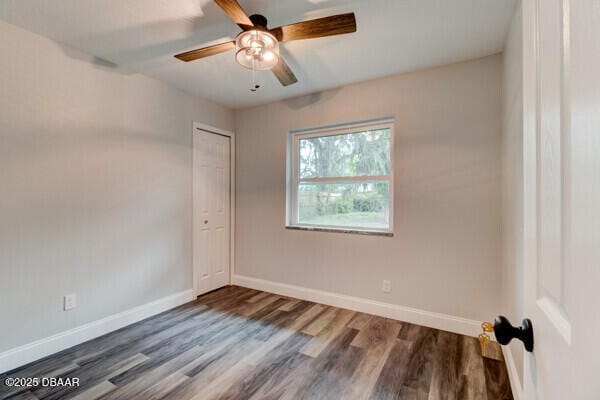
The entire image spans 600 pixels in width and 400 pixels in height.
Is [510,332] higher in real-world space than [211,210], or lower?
lower

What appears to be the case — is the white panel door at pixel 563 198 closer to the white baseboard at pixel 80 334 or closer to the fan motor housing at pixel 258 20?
the fan motor housing at pixel 258 20

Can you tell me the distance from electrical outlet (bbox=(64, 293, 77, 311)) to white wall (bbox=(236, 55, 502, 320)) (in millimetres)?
2083

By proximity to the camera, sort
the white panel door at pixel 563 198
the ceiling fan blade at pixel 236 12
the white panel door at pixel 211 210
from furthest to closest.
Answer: the white panel door at pixel 211 210, the ceiling fan blade at pixel 236 12, the white panel door at pixel 563 198

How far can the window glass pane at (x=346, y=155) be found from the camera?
9.46 feet

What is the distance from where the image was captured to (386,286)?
2740mm

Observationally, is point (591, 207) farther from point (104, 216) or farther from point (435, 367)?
point (104, 216)

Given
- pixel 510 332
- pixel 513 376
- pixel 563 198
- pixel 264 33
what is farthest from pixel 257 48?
pixel 513 376

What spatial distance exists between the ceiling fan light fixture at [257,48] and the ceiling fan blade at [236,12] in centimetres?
6

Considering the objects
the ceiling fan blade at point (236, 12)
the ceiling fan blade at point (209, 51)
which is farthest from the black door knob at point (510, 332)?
the ceiling fan blade at point (209, 51)

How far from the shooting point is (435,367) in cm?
195

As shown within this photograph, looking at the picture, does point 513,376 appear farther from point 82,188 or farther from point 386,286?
point 82,188

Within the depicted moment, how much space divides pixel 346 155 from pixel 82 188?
263 cm

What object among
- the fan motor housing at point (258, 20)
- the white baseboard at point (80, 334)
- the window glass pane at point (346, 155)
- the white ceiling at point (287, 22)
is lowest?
the white baseboard at point (80, 334)

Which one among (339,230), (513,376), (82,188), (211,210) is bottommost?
(513,376)
